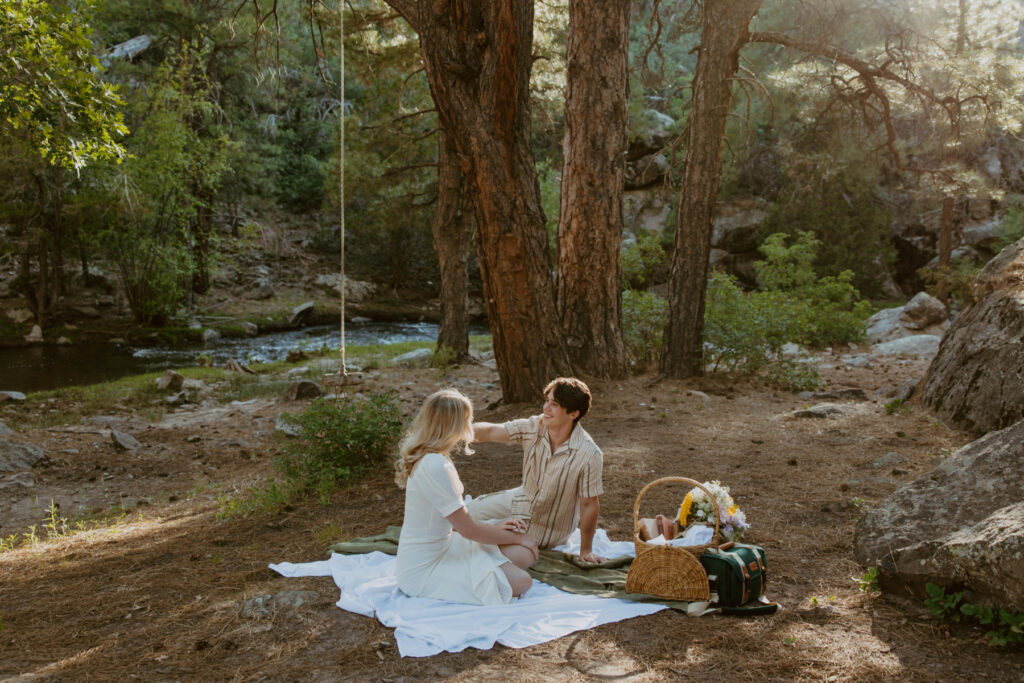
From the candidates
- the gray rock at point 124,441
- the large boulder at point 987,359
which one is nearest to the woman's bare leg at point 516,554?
the large boulder at point 987,359

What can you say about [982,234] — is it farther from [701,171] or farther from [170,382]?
[170,382]

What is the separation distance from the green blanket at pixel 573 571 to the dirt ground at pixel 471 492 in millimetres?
181

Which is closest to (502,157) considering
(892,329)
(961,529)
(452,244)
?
(961,529)

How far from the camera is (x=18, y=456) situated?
23.0ft

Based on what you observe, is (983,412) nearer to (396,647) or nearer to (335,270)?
(396,647)

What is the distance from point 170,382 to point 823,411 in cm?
898

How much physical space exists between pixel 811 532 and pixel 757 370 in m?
5.37

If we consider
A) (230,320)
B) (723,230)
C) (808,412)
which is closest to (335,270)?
(230,320)

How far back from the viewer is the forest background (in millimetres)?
7246

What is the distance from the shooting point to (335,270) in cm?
2481

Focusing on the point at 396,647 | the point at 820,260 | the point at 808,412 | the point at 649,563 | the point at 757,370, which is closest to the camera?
the point at 396,647

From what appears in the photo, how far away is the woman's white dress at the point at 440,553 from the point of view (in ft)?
11.5

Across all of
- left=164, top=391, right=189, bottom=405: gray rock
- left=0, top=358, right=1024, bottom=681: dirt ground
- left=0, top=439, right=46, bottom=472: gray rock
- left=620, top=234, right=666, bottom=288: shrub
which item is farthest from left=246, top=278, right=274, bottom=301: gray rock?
left=0, top=439, right=46, bottom=472: gray rock

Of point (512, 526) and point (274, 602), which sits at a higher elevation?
point (512, 526)
